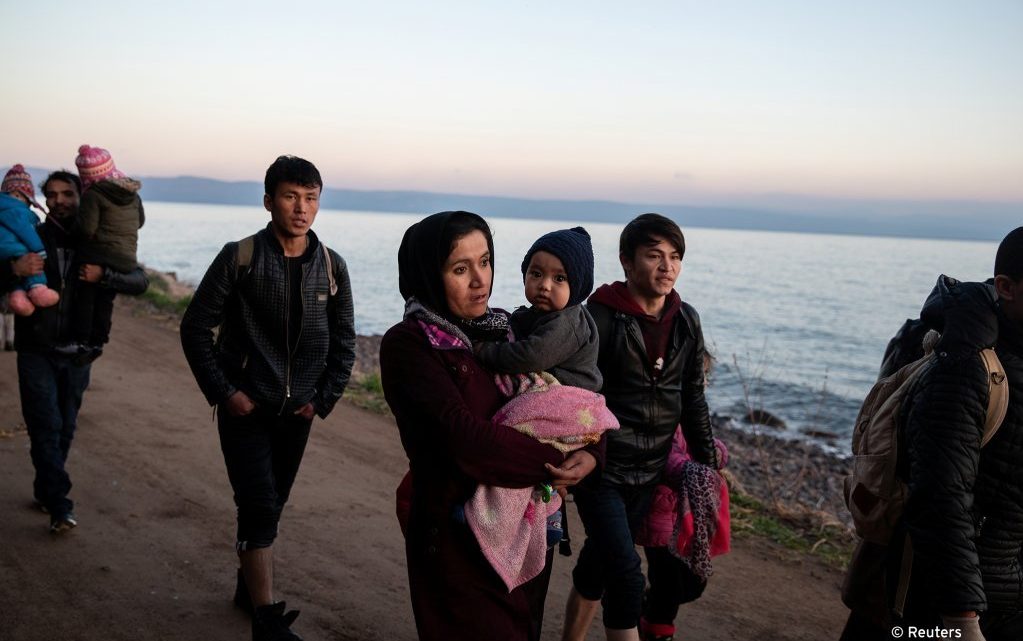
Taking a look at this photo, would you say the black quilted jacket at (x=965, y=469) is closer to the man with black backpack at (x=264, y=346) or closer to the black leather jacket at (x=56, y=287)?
the man with black backpack at (x=264, y=346)

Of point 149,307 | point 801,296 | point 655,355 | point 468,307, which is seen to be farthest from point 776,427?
Answer: point 801,296

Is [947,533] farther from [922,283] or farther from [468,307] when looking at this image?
[922,283]

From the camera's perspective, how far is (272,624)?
13.1ft

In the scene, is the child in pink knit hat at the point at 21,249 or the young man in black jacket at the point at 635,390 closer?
the young man in black jacket at the point at 635,390

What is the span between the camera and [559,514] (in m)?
3.04

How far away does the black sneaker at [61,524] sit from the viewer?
17.6 feet

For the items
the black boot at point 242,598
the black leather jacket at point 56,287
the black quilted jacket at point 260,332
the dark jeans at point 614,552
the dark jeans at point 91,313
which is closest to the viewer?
the dark jeans at point 614,552

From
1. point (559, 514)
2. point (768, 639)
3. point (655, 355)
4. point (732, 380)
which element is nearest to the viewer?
point (559, 514)

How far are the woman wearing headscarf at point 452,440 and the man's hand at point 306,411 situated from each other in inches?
62.3

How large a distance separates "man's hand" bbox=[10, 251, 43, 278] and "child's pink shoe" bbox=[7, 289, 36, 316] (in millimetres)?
111

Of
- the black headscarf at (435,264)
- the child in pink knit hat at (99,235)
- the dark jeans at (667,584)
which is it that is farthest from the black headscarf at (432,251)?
the child in pink knit hat at (99,235)

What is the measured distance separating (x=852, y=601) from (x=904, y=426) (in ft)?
2.27

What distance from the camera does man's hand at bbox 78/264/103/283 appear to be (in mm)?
5465

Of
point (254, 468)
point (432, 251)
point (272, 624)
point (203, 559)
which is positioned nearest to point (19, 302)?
point (203, 559)
